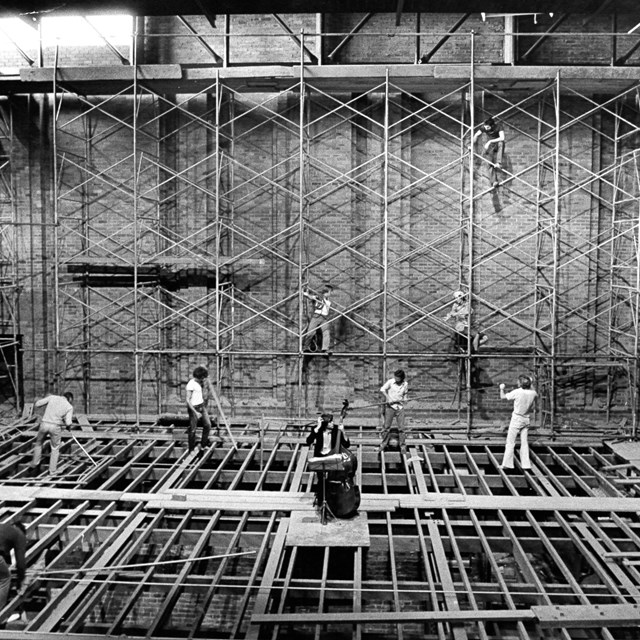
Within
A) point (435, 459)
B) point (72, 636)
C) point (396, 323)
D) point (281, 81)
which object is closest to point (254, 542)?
point (72, 636)

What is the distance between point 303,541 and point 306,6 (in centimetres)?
652

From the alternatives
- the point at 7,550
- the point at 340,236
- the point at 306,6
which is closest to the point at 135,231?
the point at 340,236

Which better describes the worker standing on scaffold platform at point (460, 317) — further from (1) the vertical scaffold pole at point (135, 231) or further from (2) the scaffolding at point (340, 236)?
(1) the vertical scaffold pole at point (135, 231)

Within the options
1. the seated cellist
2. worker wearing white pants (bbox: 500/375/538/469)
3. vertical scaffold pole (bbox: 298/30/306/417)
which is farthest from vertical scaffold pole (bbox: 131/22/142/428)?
worker wearing white pants (bbox: 500/375/538/469)

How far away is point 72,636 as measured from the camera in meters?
5.36

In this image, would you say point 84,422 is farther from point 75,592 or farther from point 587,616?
point 587,616

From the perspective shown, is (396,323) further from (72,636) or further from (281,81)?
(72,636)

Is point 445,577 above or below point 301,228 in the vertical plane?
below

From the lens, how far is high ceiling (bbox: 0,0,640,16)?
24.5 feet

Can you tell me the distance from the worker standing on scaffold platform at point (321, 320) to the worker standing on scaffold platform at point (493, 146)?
4183mm

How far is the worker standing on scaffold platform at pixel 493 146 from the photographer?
1248 cm

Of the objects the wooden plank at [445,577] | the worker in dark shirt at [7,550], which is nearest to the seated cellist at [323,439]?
the wooden plank at [445,577]

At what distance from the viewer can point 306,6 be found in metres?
7.76

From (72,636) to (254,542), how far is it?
8.74 ft
